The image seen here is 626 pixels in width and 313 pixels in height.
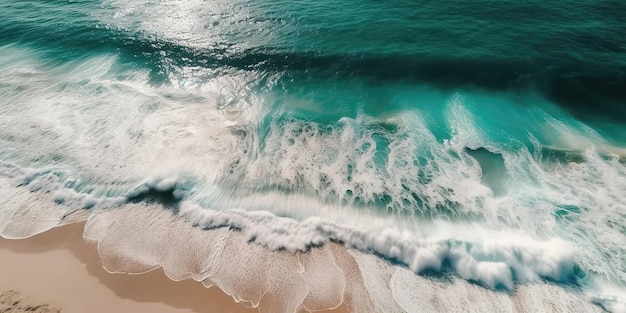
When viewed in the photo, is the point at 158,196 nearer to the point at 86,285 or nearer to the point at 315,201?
the point at 86,285

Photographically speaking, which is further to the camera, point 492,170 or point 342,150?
point 342,150

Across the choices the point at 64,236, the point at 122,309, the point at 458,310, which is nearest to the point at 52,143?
the point at 64,236

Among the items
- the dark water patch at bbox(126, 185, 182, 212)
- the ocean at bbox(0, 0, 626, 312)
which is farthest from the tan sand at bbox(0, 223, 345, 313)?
the dark water patch at bbox(126, 185, 182, 212)

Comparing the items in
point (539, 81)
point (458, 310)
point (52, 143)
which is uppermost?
point (539, 81)

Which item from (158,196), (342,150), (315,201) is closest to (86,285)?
(158,196)

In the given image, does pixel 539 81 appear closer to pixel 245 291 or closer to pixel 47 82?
pixel 245 291

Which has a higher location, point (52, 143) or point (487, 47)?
point (487, 47)
